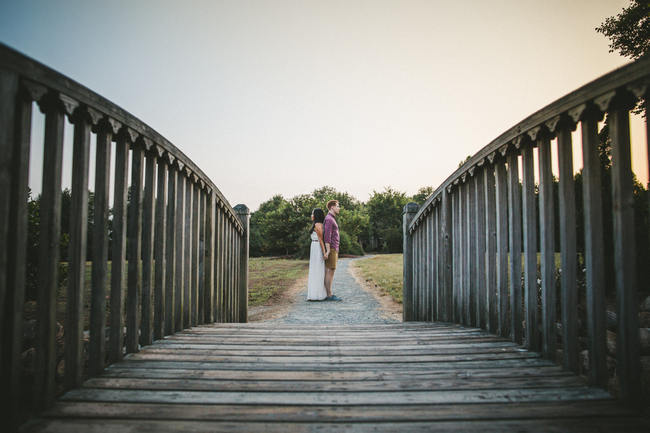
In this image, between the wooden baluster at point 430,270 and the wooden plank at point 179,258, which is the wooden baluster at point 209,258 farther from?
the wooden baluster at point 430,270

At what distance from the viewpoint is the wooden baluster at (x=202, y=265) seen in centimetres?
332

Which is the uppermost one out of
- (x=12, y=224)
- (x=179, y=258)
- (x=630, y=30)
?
(x=630, y=30)

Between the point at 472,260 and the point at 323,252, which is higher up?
the point at 472,260

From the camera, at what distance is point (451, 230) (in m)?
3.55

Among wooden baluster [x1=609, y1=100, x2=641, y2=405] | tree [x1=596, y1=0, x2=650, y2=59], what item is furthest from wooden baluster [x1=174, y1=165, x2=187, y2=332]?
tree [x1=596, y1=0, x2=650, y2=59]

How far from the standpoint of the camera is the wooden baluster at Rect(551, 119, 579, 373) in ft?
5.65

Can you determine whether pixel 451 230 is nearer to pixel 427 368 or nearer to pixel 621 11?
pixel 427 368

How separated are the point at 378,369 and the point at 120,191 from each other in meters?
1.87

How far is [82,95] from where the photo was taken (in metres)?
1.57

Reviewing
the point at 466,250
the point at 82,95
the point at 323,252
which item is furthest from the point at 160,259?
the point at 323,252

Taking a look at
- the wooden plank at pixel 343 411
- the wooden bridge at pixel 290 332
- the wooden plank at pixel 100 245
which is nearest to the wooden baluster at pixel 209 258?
the wooden bridge at pixel 290 332

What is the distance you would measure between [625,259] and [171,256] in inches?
110

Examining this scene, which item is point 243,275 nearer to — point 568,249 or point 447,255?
point 447,255

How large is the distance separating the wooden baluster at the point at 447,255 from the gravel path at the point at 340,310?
2.40 meters
